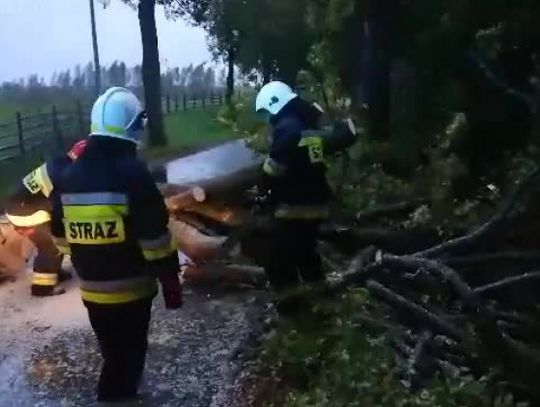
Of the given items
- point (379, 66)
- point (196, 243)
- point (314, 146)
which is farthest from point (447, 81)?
point (379, 66)

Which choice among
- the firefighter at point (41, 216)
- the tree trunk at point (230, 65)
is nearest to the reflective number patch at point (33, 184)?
the firefighter at point (41, 216)

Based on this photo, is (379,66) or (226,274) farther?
(379,66)

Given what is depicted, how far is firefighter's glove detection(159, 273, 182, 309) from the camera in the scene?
4.52 metres

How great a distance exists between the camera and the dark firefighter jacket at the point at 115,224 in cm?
440

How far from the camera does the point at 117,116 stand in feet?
14.8

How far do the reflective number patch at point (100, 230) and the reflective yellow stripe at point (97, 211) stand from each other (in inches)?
0.9

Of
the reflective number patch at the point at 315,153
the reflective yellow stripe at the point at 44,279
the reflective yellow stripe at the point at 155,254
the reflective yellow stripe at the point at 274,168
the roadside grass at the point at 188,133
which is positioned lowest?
the roadside grass at the point at 188,133

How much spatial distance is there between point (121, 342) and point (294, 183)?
2009 mm

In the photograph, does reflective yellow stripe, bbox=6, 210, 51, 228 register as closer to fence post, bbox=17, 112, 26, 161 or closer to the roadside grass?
fence post, bbox=17, 112, 26, 161

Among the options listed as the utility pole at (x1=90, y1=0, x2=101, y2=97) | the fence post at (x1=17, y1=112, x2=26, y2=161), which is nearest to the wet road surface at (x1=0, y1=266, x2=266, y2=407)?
the fence post at (x1=17, y1=112, x2=26, y2=161)

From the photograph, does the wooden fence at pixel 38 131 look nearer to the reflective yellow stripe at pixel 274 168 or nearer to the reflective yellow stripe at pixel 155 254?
the reflective yellow stripe at pixel 274 168

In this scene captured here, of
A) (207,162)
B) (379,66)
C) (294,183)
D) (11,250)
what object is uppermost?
(379,66)

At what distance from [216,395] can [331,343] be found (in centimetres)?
74

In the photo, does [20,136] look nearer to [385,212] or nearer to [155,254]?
[385,212]
